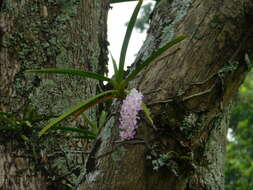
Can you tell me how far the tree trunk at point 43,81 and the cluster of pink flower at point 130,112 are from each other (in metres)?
0.39

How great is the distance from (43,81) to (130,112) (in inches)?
26.5

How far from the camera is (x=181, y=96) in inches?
47.9

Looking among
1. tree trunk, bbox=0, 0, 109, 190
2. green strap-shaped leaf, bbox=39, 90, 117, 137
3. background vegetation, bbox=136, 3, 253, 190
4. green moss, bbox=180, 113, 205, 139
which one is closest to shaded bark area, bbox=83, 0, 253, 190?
green moss, bbox=180, 113, 205, 139

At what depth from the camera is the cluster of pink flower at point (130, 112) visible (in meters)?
1.16

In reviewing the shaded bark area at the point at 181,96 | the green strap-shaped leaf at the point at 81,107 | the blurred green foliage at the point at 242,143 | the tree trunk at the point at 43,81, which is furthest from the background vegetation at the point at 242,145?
the green strap-shaped leaf at the point at 81,107

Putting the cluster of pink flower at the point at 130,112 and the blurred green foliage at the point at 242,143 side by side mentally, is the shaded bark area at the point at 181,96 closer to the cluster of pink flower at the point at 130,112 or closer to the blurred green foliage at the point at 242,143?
the cluster of pink flower at the point at 130,112

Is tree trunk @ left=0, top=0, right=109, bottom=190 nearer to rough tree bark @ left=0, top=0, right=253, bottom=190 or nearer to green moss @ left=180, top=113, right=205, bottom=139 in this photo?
rough tree bark @ left=0, top=0, right=253, bottom=190

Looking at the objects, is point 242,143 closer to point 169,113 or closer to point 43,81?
point 43,81

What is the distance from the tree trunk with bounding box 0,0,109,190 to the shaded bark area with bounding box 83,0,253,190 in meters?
0.34

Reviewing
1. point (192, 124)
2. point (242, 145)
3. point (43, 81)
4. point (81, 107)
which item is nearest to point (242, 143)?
point (242, 145)

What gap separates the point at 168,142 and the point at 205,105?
15 centimetres

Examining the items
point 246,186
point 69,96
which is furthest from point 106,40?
point 246,186

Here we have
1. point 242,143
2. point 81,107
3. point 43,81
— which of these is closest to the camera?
point 81,107

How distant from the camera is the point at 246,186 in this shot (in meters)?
6.11
